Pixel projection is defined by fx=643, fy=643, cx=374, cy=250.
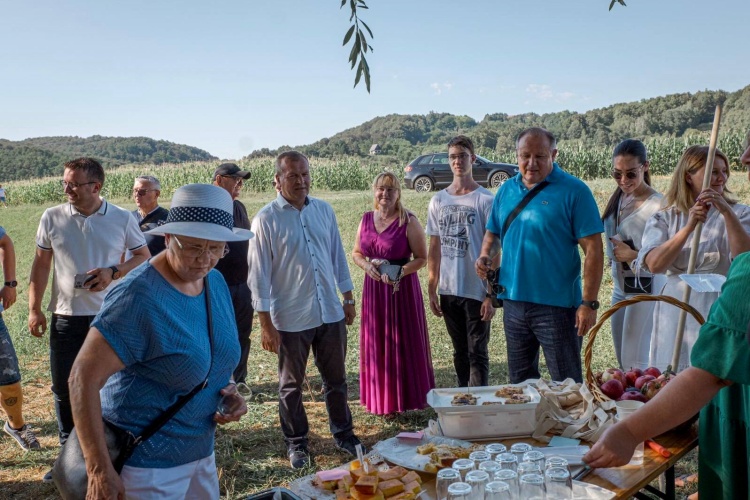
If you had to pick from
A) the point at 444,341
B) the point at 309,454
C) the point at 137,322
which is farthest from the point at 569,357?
the point at 444,341

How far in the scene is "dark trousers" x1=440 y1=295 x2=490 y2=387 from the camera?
525 centimetres

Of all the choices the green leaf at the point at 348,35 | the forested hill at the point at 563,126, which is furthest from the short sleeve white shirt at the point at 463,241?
the forested hill at the point at 563,126

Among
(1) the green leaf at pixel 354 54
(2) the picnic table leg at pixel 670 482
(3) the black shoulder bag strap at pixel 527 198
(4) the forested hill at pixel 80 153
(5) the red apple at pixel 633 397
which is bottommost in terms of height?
(2) the picnic table leg at pixel 670 482

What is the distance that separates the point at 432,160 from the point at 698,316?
19.1m

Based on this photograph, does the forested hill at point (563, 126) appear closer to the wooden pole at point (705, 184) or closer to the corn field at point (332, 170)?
the corn field at point (332, 170)

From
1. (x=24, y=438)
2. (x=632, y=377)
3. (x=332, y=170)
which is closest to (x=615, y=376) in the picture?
(x=632, y=377)

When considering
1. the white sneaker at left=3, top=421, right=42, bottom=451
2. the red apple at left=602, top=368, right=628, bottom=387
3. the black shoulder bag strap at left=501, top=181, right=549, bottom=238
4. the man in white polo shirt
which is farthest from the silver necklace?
the white sneaker at left=3, top=421, right=42, bottom=451

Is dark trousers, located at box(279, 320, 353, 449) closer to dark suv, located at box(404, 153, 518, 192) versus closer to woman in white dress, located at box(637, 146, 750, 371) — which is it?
woman in white dress, located at box(637, 146, 750, 371)

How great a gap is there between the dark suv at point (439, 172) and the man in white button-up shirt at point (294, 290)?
16.6 meters

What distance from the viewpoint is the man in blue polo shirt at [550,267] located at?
4.09 metres

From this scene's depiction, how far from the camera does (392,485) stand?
2168mm

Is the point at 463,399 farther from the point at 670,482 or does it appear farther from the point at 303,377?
the point at 303,377

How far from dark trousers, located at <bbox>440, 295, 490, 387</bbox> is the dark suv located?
619 inches

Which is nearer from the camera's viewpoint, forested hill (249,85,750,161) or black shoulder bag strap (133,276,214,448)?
black shoulder bag strap (133,276,214,448)
